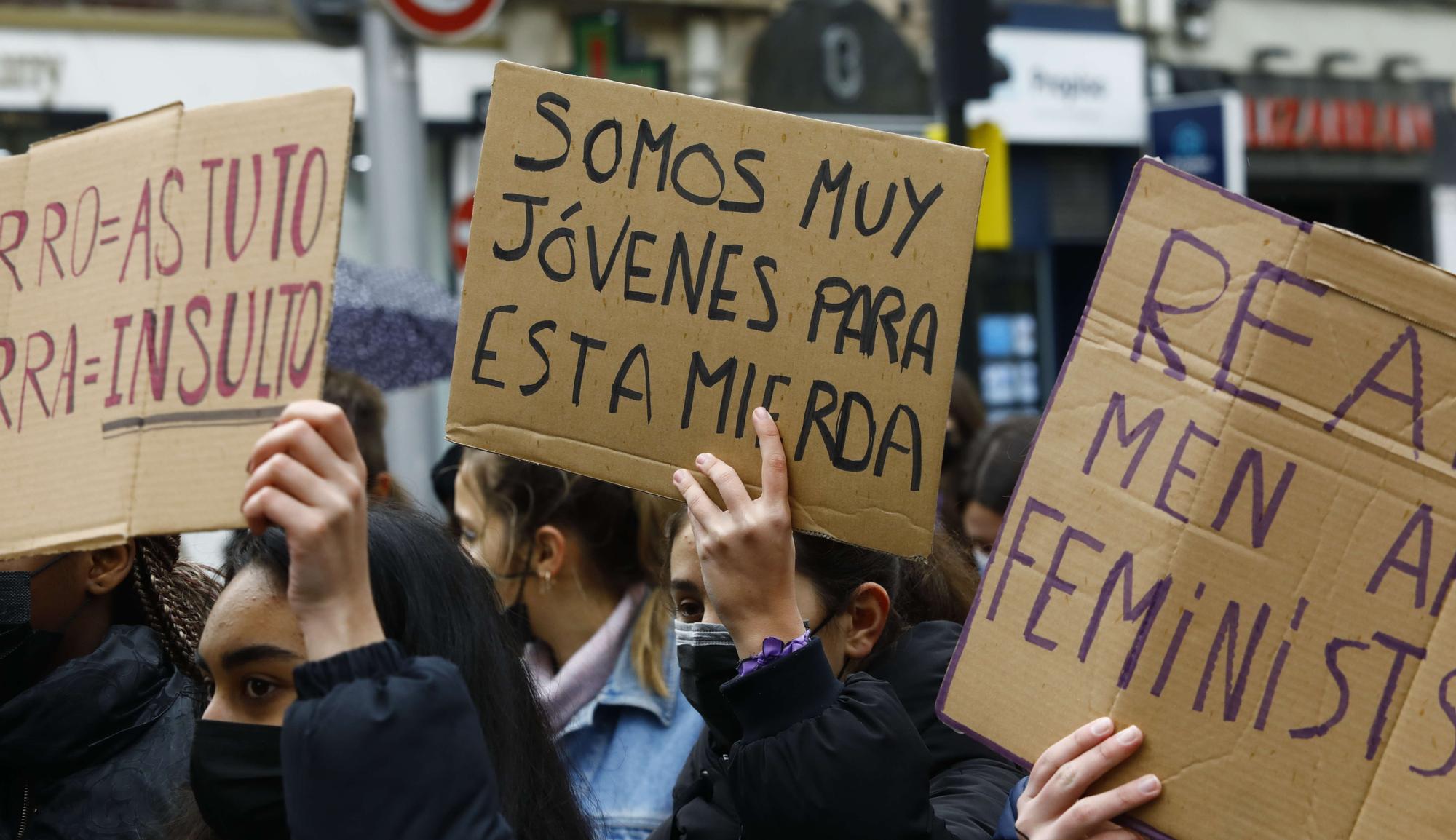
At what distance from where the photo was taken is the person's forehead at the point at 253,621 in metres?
2.15

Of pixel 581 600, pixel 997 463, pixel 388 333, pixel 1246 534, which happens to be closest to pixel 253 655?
pixel 1246 534

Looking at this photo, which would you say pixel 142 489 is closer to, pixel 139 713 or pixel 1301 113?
pixel 139 713

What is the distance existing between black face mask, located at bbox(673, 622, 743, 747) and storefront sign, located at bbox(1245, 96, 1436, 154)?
14.3 m

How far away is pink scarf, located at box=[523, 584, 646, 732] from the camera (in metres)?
3.46

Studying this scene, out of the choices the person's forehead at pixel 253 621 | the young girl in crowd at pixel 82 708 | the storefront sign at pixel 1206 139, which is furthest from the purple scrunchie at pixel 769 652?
the storefront sign at pixel 1206 139

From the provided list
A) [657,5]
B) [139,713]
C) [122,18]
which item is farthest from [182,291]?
[657,5]

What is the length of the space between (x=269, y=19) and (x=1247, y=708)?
1051cm

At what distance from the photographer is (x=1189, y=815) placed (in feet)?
5.93

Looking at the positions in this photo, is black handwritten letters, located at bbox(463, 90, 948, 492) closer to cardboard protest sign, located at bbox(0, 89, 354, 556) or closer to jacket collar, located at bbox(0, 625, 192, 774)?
cardboard protest sign, located at bbox(0, 89, 354, 556)

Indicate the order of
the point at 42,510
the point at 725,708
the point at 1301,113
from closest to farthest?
the point at 42,510
the point at 725,708
the point at 1301,113

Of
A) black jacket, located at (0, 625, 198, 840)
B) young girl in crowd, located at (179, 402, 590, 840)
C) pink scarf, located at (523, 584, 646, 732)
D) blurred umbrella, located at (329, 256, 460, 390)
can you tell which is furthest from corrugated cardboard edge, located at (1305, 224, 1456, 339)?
blurred umbrella, located at (329, 256, 460, 390)

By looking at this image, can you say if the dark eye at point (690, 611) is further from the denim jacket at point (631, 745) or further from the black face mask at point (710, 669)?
the denim jacket at point (631, 745)

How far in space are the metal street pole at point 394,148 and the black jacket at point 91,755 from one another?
3.49m

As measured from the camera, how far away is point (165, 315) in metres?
1.88
